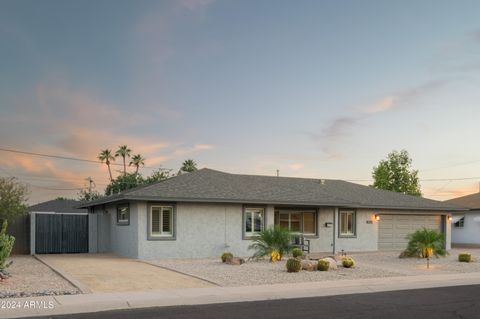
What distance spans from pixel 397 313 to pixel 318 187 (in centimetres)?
2299

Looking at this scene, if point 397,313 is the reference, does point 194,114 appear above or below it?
above

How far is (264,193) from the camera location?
2852cm

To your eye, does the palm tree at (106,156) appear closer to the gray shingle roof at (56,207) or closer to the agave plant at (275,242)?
the gray shingle roof at (56,207)

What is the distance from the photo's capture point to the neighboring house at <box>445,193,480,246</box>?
4225 cm

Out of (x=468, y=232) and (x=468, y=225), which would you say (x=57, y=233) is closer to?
(x=468, y=232)

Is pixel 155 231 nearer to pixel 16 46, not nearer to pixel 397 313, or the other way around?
pixel 16 46

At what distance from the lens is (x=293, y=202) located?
27984 millimetres

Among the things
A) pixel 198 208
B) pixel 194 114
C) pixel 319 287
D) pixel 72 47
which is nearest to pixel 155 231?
pixel 198 208

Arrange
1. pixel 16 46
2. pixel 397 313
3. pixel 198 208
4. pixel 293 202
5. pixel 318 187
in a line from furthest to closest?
pixel 318 187 → pixel 293 202 → pixel 198 208 → pixel 16 46 → pixel 397 313

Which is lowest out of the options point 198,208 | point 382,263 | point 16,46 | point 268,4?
point 382,263

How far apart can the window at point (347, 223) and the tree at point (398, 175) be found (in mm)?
27540

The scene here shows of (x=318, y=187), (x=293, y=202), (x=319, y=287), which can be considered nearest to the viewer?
(x=319, y=287)

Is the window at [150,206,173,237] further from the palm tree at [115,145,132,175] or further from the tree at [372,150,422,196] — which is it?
the palm tree at [115,145,132,175]

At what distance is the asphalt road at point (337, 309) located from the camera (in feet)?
36.9
